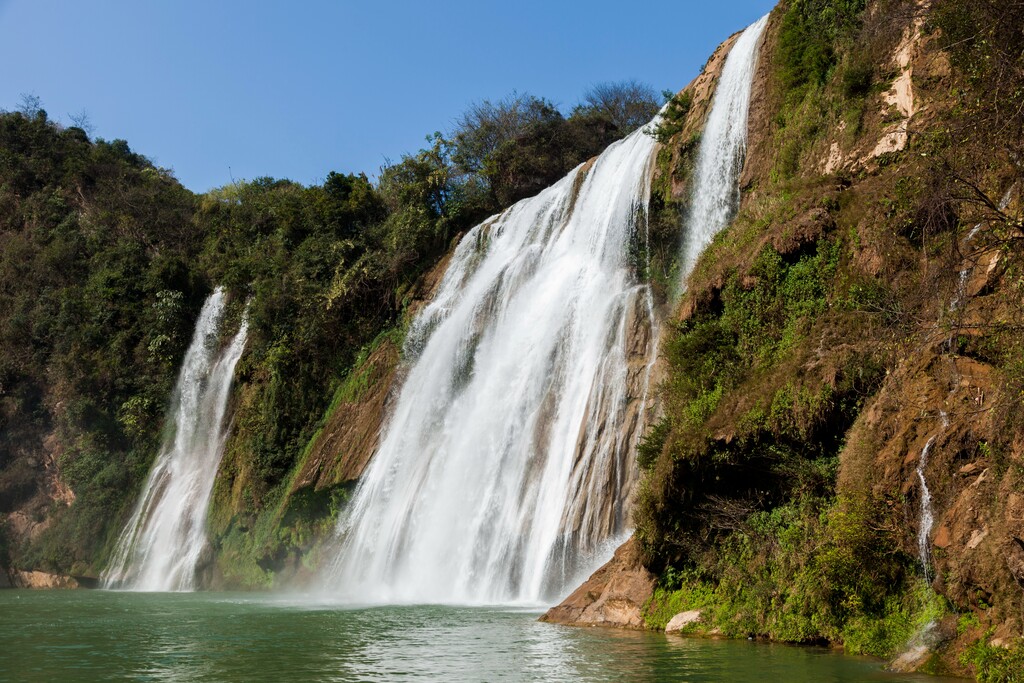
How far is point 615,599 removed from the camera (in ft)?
44.6

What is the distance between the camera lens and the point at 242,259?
124 feet

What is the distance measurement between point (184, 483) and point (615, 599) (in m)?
22.6

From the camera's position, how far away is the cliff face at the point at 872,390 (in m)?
9.45

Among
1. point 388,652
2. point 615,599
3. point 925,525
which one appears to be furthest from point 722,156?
point 388,652

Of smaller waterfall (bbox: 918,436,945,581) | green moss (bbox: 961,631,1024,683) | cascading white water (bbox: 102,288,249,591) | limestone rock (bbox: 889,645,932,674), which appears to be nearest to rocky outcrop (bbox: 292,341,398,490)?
cascading white water (bbox: 102,288,249,591)

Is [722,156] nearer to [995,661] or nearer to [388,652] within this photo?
[388,652]

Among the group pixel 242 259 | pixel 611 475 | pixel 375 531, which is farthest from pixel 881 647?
pixel 242 259

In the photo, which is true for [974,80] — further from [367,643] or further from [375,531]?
[375,531]

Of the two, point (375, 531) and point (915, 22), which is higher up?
point (915, 22)

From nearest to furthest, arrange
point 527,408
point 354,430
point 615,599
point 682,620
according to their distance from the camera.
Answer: point 682,620 < point 615,599 < point 527,408 < point 354,430

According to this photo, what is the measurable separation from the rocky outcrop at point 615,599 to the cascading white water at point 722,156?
26.5 feet

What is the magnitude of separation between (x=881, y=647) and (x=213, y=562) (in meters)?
23.6

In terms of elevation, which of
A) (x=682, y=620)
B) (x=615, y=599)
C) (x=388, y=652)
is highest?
(x=615, y=599)

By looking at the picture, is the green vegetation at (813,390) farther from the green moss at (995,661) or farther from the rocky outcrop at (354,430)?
the rocky outcrop at (354,430)
